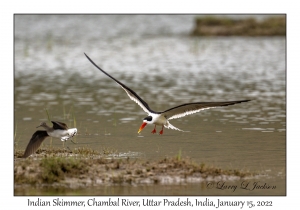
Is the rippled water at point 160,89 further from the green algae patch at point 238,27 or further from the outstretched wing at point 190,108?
the green algae patch at point 238,27

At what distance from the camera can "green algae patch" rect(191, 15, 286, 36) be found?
1608 inches

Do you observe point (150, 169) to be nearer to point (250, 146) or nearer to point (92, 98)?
point (250, 146)

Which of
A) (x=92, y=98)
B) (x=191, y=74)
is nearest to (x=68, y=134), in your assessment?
(x=92, y=98)

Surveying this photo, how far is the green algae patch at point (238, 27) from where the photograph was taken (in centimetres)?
4084

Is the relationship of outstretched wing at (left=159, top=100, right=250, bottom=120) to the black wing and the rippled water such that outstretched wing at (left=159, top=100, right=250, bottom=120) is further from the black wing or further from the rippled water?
the black wing

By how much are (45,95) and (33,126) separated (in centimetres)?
594

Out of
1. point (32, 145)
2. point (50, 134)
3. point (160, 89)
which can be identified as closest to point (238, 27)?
point (160, 89)

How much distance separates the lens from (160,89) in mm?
23016

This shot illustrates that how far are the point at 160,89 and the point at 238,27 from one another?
794 inches

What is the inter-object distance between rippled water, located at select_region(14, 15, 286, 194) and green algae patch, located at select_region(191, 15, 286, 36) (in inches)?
48.2

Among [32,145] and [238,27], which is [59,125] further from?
[238,27]

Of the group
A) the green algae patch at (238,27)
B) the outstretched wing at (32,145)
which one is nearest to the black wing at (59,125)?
the outstretched wing at (32,145)

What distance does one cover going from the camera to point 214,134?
14.5 meters

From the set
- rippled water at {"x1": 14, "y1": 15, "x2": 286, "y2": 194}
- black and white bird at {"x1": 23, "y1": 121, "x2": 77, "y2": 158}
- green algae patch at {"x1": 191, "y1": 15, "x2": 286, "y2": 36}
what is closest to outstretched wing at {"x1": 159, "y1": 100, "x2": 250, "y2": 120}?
rippled water at {"x1": 14, "y1": 15, "x2": 286, "y2": 194}
